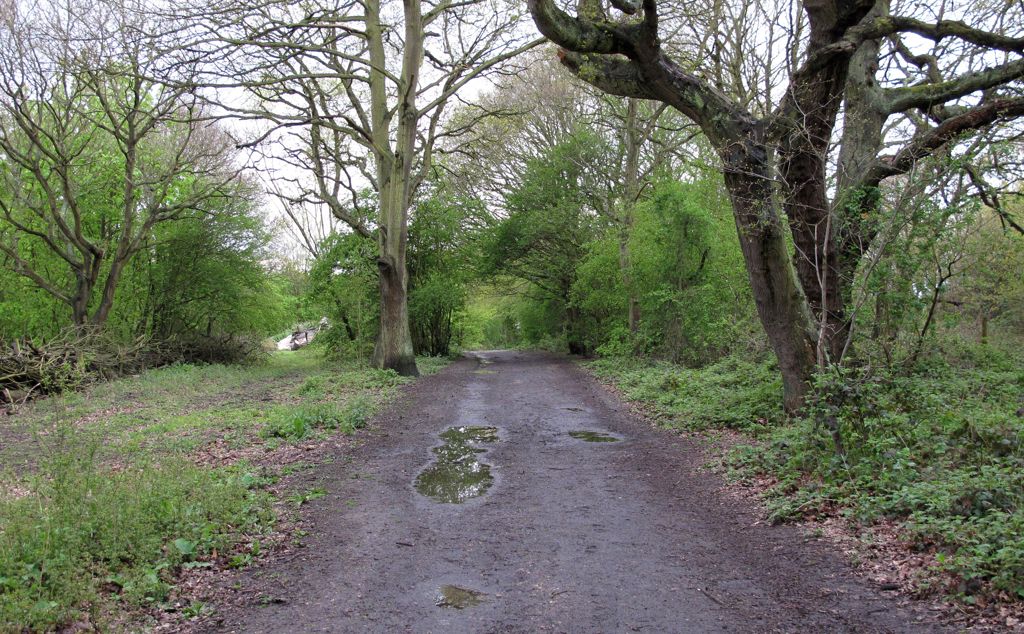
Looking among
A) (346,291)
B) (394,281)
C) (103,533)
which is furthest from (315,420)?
(346,291)

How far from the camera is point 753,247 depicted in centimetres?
834

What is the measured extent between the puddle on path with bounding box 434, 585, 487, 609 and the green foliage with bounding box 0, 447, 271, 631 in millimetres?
1736

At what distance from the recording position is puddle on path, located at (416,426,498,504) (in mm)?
6410

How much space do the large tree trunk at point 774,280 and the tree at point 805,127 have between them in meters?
0.01

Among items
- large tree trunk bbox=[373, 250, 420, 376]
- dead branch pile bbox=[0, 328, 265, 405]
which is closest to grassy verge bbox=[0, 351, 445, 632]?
dead branch pile bbox=[0, 328, 265, 405]

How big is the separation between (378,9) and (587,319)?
535 inches

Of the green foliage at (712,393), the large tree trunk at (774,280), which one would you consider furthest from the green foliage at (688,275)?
the large tree trunk at (774,280)

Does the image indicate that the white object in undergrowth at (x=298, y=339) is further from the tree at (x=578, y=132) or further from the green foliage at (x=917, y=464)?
the green foliage at (x=917, y=464)

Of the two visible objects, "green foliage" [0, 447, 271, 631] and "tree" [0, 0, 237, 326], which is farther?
"tree" [0, 0, 237, 326]

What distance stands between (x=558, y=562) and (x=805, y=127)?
569 cm

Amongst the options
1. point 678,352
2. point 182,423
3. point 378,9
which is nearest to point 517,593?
point 182,423

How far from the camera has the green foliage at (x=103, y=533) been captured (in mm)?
3680

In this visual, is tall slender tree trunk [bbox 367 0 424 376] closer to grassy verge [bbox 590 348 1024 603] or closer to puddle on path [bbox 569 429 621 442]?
puddle on path [bbox 569 429 621 442]

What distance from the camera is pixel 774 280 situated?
27.1ft
